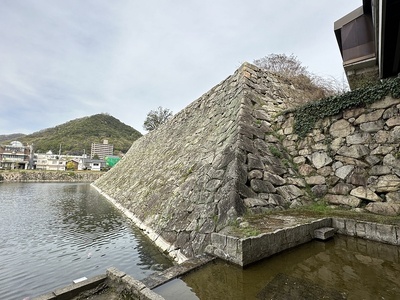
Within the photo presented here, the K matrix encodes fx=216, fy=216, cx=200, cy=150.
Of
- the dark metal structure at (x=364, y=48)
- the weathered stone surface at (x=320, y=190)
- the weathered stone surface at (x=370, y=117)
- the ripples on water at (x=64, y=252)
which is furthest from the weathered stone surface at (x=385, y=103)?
the ripples on water at (x=64, y=252)

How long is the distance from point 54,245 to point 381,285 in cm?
761

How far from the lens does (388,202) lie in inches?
181

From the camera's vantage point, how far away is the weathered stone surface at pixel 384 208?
14.6ft

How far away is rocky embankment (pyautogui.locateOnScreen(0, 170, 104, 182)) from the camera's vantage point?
36.9 metres

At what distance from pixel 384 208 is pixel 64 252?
7.85 metres

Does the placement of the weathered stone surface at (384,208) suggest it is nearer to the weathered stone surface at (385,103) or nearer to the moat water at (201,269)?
the moat water at (201,269)

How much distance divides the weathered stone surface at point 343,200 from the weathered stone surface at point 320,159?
877mm

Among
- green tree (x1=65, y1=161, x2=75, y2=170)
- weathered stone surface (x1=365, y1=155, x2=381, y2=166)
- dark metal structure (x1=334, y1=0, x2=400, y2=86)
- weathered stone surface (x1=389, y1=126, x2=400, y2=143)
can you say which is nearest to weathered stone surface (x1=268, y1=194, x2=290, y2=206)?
weathered stone surface (x1=365, y1=155, x2=381, y2=166)

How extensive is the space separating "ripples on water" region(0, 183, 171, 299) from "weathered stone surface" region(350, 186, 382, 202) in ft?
15.2

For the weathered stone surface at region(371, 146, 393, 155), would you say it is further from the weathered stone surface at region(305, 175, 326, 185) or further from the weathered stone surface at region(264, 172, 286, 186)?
the weathered stone surface at region(264, 172, 286, 186)

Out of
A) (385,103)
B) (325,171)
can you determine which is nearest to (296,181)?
(325,171)

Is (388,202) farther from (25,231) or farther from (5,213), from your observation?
(5,213)

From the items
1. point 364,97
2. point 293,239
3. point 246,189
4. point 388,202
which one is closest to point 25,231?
point 246,189

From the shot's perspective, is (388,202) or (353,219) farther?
(388,202)
